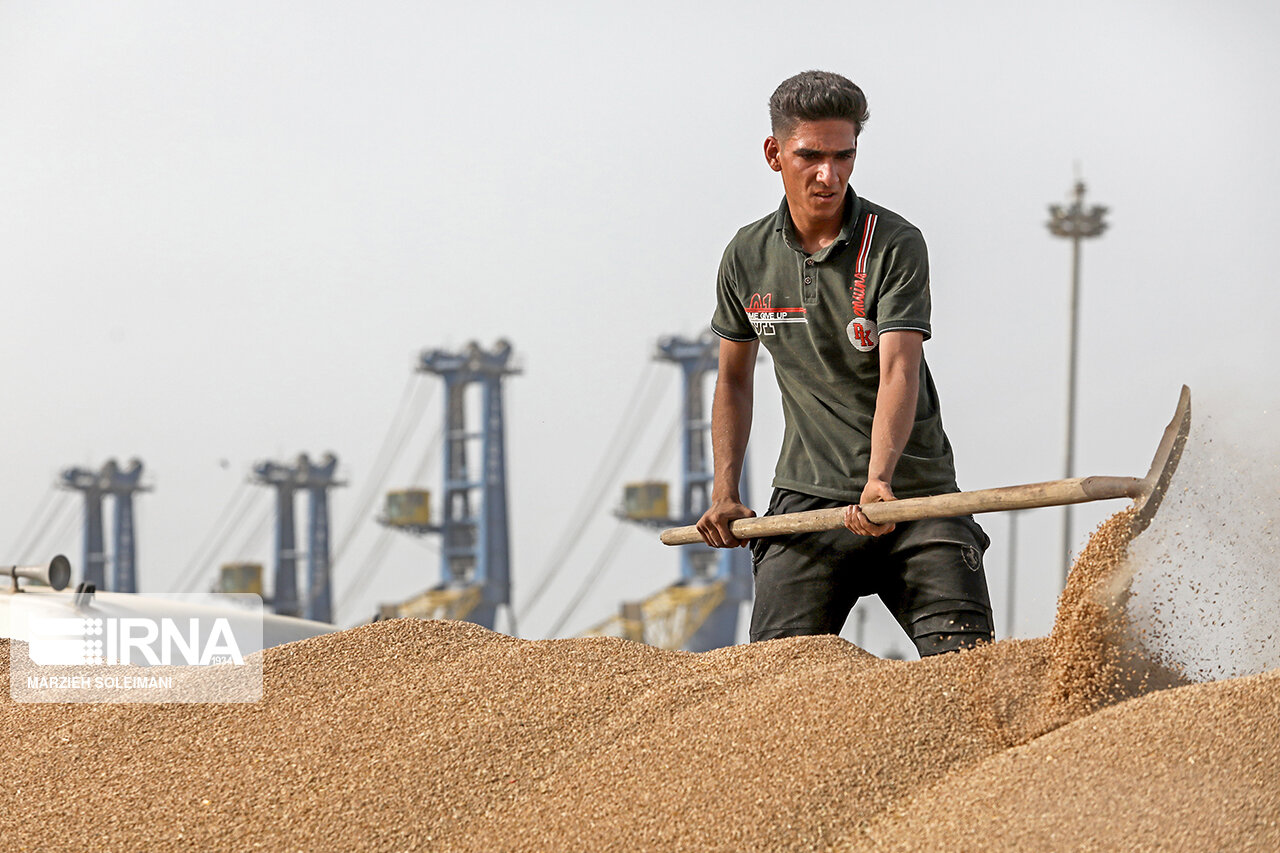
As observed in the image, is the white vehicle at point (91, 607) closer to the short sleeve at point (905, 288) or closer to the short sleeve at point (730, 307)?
the short sleeve at point (730, 307)

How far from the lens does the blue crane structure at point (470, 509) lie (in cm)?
2995

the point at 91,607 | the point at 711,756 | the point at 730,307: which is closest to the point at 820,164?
the point at 730,307

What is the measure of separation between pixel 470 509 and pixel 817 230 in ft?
91.9

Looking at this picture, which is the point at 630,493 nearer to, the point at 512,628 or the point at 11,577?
the point at 512,628

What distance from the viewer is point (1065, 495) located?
226 cm

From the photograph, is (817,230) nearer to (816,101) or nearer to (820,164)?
(820,164)

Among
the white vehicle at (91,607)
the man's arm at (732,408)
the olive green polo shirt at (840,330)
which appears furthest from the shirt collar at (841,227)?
the white vehicle at (91,607)

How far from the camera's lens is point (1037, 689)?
234 centimetres

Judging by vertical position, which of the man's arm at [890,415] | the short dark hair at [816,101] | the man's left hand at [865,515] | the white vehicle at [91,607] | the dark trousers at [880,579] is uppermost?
the short dark hair at [816,101]

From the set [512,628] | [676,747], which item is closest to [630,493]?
[512,628]

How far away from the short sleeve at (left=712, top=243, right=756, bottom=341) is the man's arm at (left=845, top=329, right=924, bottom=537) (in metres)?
0.44

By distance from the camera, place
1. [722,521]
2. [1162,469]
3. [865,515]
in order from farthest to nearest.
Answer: [722,521]
[865,515]
[1162,469]

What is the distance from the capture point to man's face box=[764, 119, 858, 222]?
272 cm

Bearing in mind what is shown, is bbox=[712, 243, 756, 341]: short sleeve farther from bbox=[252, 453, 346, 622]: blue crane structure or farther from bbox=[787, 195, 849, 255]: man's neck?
bbox=[252, 453, 346, 622]: blue crane structure
